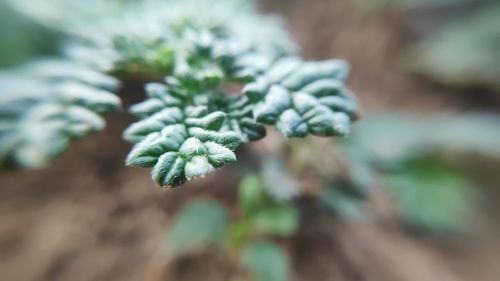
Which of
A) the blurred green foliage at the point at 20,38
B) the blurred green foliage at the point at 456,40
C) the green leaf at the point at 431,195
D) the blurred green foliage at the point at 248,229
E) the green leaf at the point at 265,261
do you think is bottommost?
the green leaf at the point at 265,261

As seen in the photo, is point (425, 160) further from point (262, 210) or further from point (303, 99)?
point (303, 99)

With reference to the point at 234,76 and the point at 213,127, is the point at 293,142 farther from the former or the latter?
the point at 213,127

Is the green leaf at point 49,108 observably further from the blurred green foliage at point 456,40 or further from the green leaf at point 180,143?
the blurred green foliage at point 456,40

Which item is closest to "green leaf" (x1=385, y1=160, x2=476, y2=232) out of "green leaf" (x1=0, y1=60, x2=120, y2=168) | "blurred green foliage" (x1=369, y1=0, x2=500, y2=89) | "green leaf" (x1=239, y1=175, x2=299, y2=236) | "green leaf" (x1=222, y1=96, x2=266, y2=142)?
"green leaf" (x1=239, y1=175, x2=299, y2=236)

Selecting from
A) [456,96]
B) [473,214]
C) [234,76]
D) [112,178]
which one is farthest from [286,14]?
[234,76]

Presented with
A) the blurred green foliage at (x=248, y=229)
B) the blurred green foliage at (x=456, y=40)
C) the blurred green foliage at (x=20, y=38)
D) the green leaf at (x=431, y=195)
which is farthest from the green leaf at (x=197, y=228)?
the blurred green foliage at (x=456, y=40)
